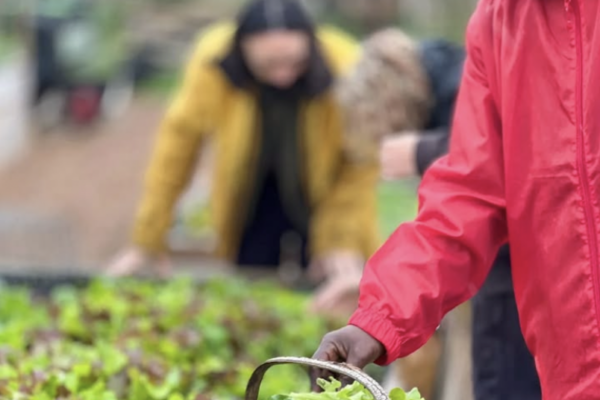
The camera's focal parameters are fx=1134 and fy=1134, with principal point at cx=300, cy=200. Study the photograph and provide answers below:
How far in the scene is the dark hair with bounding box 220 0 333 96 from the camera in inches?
156

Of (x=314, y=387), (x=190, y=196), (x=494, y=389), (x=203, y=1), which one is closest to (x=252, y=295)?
(x=494, y=389)

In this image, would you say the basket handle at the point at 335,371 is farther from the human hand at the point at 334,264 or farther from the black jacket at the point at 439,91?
the human hand at the point at 334,264

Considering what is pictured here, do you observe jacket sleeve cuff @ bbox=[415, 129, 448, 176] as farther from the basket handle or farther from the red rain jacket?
the basket handle

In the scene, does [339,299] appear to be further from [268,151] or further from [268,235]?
[268,235]

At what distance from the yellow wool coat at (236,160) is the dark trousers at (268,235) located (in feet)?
0.18

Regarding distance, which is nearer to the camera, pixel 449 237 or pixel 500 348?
pixel 449 237

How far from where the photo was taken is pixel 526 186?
190 centimetres

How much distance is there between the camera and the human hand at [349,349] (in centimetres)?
182

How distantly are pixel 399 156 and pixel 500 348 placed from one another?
770 mm

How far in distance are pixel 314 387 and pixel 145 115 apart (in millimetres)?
11713

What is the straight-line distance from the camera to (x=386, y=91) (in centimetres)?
321

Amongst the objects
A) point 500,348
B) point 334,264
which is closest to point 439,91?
point 500,348

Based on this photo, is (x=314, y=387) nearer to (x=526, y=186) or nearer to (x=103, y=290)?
(x=526, y=186)

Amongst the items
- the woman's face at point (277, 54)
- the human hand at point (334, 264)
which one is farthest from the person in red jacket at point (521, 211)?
the human hand at point (334, 264)
